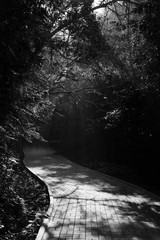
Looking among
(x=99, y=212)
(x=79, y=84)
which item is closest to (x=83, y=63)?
(x=79, y=84)

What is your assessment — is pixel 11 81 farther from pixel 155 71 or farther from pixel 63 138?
pixel 63 138

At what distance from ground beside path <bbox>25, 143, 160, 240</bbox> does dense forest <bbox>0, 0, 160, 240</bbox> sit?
0.58 m

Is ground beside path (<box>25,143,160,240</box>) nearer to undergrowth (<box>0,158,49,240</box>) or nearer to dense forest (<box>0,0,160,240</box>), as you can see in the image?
undergrowth (<box>0,158,49,240</box>)

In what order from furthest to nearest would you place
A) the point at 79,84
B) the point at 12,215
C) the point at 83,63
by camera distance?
the point at 79,84 < the point at 83,63 < the point at 12,215

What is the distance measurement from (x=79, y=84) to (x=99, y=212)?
12.7 meters

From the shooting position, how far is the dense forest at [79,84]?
5.75 metres

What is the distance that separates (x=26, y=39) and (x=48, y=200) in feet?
16.6

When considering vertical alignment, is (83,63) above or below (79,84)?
below

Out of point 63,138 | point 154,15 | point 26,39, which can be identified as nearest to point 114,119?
point 154,15

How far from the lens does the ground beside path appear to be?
6.38 m

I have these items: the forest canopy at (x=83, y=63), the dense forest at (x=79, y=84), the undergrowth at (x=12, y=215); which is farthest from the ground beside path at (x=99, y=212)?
the forest canopy at (x=83, y=63)

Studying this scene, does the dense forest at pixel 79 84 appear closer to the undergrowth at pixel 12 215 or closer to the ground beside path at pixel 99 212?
the undergrowth at pixel 12 215

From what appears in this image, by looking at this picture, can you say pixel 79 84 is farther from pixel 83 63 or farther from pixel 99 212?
pixel 99 212

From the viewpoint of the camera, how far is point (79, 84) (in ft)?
65.9
